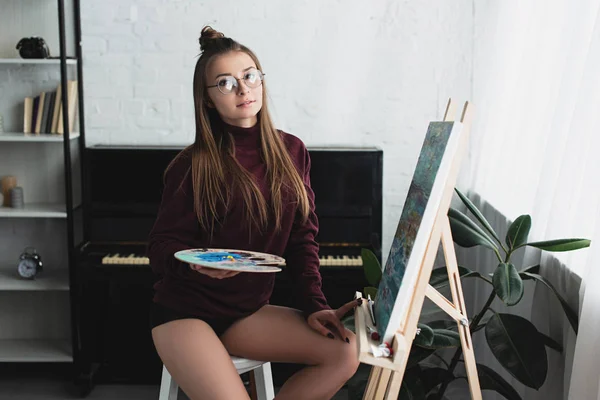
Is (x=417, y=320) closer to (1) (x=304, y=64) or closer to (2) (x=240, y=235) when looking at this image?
(2) (x=240, y=235)

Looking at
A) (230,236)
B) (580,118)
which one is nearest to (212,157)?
(230,236)

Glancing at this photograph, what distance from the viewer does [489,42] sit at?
3.39m

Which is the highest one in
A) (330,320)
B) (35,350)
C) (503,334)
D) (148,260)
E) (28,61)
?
(28,61)

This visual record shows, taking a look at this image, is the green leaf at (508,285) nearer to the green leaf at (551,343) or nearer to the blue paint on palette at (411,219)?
the green leaf at (551,343)

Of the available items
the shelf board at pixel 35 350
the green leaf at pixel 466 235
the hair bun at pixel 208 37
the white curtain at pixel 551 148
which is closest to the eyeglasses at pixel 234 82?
the hair bun at pixel 208 37

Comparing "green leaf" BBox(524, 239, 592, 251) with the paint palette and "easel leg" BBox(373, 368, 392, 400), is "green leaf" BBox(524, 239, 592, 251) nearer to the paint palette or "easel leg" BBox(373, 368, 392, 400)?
"easel leg" BBox(373, 368, 392, 400)

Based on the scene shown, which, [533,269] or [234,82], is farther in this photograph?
[533,269]

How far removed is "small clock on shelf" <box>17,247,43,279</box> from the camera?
3459mm

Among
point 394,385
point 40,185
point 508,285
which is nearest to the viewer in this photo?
point 394,385

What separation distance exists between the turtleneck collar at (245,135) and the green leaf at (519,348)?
36.4 inches

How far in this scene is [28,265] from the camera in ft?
11.4

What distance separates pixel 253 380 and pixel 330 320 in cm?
51

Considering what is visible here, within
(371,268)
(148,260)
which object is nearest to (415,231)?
(371,268)

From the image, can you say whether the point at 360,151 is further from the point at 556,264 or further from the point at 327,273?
the point at 556,264
